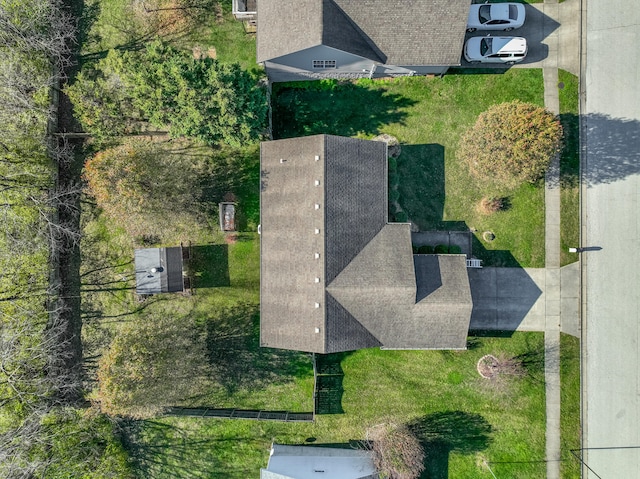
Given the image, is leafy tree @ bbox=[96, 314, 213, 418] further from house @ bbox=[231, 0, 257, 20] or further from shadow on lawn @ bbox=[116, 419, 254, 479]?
house @ bbox=[231, 0, 257, 20]

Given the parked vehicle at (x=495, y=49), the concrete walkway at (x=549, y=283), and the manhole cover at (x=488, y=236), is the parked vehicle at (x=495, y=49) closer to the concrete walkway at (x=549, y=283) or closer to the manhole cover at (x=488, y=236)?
the concrete walkway at (x=549, y=283)

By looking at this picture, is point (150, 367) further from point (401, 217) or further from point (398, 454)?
point (401, 217)

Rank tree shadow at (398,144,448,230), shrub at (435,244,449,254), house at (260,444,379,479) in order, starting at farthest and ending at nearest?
tree shadow at (398,144,448,230) < shrub at (435,244,449,254) < house at (260,444,379,479)

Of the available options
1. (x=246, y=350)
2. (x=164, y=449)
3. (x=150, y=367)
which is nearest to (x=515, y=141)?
(x=246, y=350)

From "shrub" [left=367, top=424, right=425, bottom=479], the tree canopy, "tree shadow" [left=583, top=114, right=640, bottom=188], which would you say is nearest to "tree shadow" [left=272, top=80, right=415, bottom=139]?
the tree canopy

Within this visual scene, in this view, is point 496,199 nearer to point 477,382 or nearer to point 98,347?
point 477,382

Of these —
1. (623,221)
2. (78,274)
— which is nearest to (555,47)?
(623,221)
